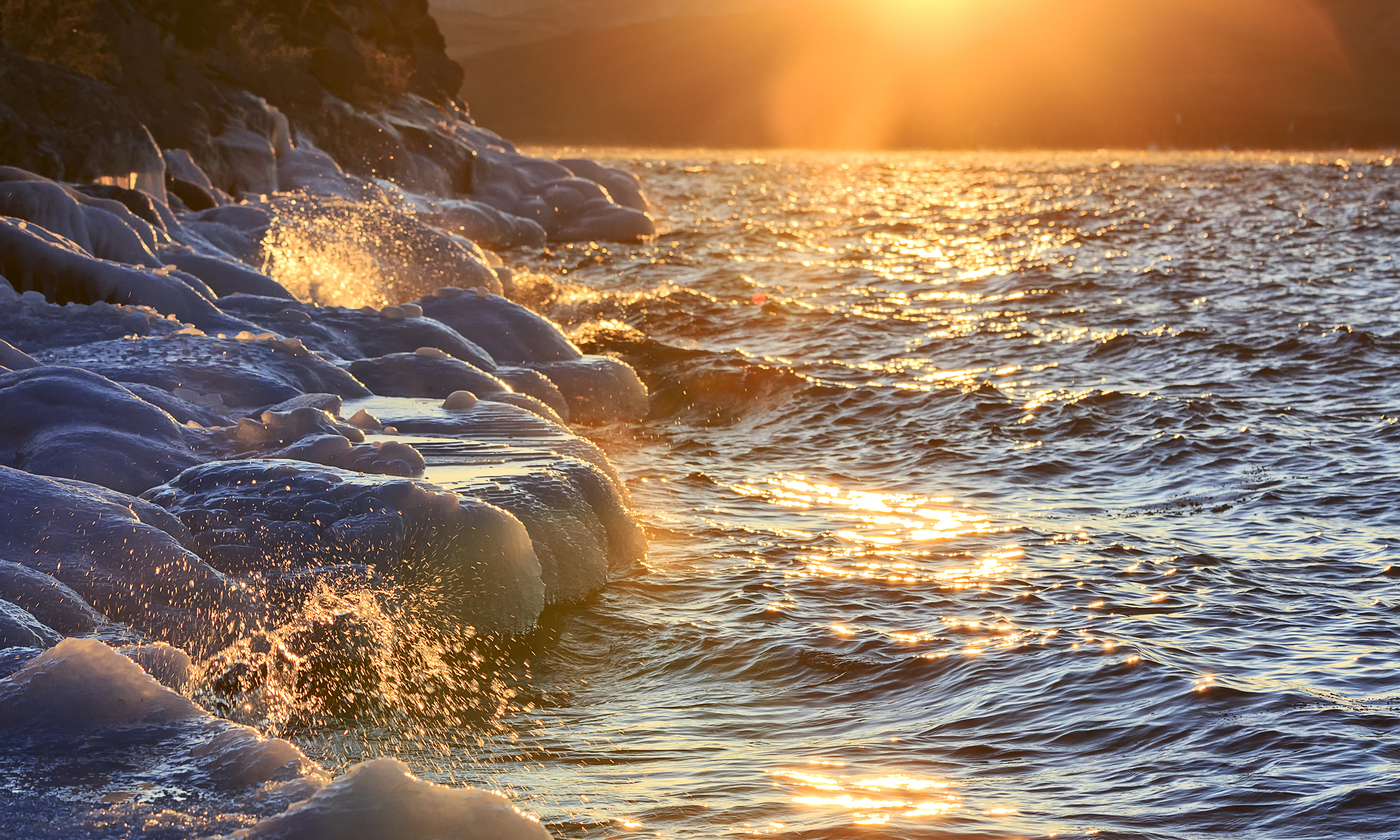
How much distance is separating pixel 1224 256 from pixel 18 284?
18855 millimetres

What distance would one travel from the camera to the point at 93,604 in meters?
4.85

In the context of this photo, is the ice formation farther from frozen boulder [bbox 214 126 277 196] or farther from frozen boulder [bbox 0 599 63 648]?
frozen boulder [bbox 214 126 277 196]

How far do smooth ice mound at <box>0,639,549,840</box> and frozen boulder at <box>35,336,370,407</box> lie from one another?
4012 mm

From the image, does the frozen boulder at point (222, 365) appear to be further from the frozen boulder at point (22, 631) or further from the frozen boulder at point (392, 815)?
the frozen boulder at point (392, 815)

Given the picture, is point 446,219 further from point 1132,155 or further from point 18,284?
point 1132,155

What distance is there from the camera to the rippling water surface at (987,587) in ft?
14.7

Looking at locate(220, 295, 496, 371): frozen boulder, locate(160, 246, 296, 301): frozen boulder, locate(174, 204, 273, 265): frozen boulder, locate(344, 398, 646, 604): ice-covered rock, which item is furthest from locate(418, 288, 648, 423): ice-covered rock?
locate(174, 204, 273, 265): frozen boulder

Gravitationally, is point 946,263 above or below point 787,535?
above

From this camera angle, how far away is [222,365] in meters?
Result: 7.90

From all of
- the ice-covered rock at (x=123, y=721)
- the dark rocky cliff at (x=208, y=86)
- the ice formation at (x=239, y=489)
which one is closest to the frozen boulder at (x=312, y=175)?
the dark rocky cliff at (x=208, y=86)

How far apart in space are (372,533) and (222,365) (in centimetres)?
274

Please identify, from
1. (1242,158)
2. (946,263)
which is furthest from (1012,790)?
(1242,158)

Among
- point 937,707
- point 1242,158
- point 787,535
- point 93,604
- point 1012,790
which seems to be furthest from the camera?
→ point 1242,158

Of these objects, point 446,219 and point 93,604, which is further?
point 446,219
